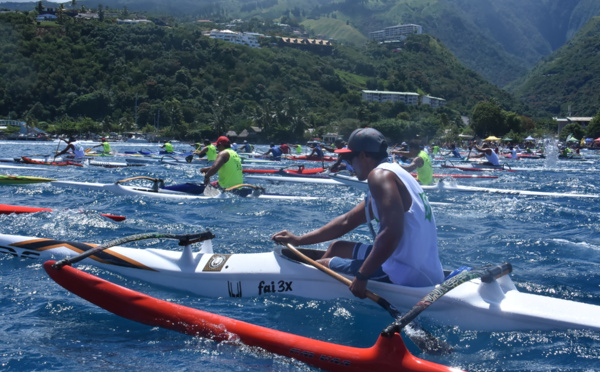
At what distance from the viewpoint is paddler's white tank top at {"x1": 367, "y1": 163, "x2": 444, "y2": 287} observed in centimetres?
491

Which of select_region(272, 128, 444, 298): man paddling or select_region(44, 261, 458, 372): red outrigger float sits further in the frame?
select_region(272, 128, 444, 298): man paddling

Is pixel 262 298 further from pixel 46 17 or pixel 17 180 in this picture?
pixel 46 17

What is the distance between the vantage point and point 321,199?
49.6 feet

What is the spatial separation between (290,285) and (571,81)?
181463 millimetres

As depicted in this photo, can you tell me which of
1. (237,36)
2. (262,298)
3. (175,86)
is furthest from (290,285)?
(237,36)

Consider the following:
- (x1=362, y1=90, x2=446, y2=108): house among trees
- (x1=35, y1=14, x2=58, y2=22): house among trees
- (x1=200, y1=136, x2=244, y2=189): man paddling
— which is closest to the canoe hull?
(x1=200, y1=136, x2=244, y2=189): man paddling

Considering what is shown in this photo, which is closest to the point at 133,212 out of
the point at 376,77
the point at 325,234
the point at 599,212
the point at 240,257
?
the point at 240,257

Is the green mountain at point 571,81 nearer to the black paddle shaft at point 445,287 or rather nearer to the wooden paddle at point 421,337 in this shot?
the black paddle shaft at point 445,287

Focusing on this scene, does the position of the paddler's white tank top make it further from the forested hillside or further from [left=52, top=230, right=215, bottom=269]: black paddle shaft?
the forested hillside

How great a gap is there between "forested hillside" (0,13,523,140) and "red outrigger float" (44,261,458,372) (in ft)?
289

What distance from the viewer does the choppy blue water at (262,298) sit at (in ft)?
15.2

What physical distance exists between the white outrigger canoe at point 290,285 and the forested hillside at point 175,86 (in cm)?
8678

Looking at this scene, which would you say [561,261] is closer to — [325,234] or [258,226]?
[325,234]

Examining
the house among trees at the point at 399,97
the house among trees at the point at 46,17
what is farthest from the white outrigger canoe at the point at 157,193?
the house among trees at the point at 46,17
